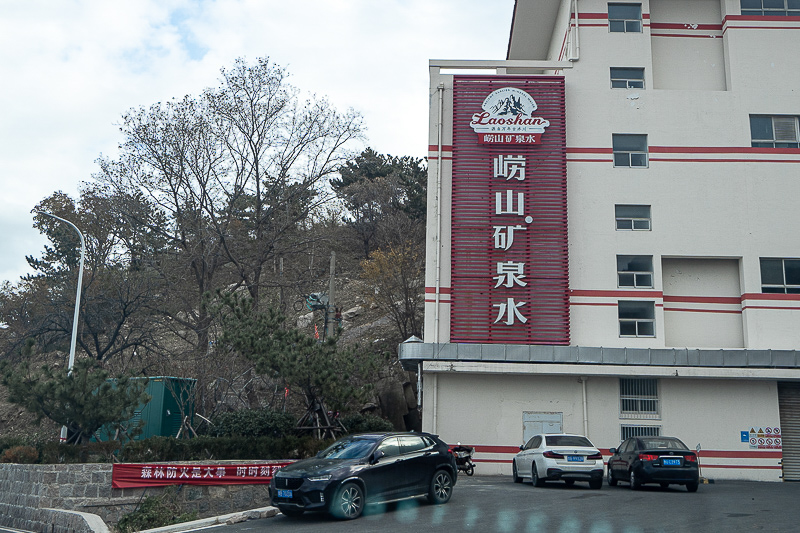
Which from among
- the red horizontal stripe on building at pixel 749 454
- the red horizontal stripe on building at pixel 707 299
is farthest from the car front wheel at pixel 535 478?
the red horizontal stripe on building at pixel 707 299

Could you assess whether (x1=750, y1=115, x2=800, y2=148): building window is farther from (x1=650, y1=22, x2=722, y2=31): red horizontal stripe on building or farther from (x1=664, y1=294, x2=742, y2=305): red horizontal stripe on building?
(x1=664, y1=294, x2=742, y2=305): red horizontal stripe on building

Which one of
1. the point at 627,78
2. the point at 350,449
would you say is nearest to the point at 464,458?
the point at 350,449

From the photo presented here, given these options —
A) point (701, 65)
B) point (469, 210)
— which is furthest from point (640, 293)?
point (701, 65)

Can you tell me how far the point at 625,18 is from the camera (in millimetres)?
27172

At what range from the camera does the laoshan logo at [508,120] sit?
25688mm

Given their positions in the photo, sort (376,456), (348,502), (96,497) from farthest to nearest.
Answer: (96,497) → (376,456) → (348,502)

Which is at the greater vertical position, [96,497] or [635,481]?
[635,481]

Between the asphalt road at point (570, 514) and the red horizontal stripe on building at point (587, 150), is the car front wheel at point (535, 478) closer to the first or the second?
the asphalt road at point (570, 514)

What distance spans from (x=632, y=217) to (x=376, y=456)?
15928mm

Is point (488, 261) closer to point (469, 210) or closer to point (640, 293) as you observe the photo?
point (469, 210)

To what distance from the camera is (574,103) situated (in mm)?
26297

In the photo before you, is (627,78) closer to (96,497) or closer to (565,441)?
(565,441)

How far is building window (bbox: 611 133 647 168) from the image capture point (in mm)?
25828

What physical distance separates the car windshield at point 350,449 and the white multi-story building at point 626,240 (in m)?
9.57
